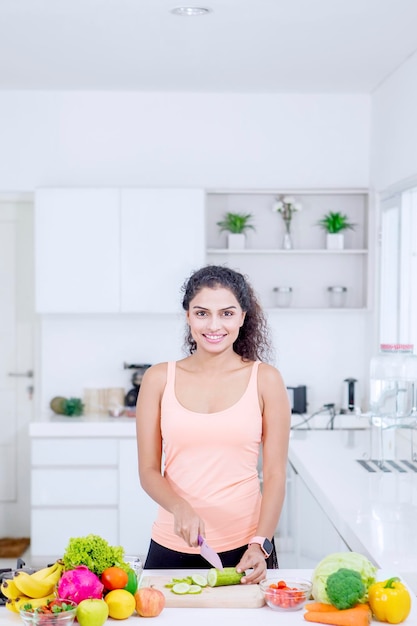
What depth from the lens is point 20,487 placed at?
579 centimetres

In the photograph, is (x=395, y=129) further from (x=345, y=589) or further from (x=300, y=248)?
(x=345, y=589)

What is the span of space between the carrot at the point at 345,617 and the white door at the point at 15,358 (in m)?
4.14

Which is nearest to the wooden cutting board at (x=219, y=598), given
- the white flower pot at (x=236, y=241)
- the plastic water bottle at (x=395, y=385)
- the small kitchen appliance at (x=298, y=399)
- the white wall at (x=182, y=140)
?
the plastic water bottle at (x=395, y=385)

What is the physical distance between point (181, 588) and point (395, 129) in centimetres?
335

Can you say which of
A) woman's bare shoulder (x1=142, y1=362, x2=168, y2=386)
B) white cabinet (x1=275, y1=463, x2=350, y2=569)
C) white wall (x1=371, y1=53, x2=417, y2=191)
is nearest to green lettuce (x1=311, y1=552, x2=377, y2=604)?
woman's bare shoulder (x1=142, y1=362, x2=168, y2=386)

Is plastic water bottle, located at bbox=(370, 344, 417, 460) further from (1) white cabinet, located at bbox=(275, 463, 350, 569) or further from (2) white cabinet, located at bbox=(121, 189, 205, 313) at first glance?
(2) white cabinet, located at bbox=(121, 189, 205, 313)

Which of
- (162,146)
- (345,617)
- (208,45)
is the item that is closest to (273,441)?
(345,617)

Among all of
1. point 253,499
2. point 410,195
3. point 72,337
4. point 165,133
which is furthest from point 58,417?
point 253,499

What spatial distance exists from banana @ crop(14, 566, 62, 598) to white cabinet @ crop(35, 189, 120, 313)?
129 inches

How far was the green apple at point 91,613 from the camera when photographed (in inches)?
71.1

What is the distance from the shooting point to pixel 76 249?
5.12 m

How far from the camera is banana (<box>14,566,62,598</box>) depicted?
1896mm

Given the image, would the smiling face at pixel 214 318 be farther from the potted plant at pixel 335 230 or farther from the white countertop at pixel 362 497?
the potted plant at pixel 335 230

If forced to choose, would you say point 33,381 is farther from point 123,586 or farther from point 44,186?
point 123,586
